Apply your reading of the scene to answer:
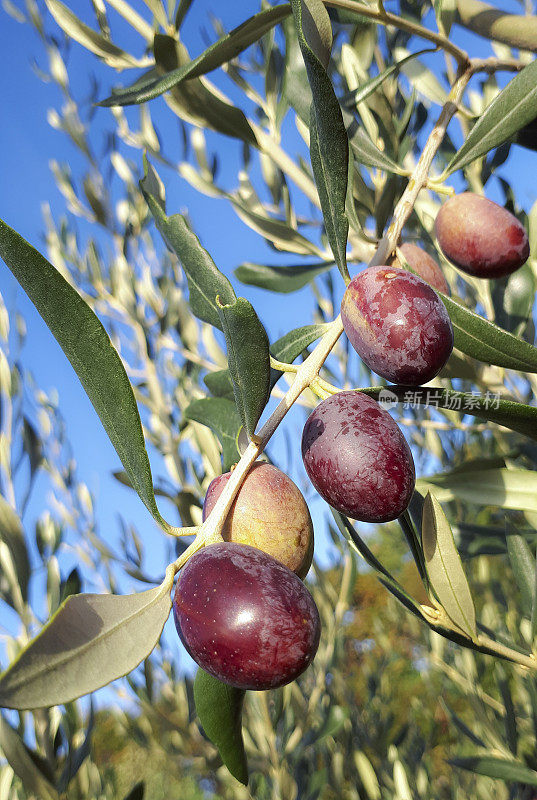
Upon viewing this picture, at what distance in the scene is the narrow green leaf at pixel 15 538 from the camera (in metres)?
1.77

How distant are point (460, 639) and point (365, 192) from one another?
1.03 metres

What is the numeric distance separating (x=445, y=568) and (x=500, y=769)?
1.19 m

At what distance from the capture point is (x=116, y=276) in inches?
116

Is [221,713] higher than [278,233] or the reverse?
the reverse

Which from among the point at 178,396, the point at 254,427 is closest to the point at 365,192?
the point at 254,427

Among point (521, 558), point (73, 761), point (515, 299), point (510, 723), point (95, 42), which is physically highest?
point (95, 42)

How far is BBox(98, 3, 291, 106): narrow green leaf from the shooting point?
1.02 meters

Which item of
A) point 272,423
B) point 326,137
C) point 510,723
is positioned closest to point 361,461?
point 272,423

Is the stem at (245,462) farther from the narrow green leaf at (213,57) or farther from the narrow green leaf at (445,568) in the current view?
the narrow green leaf at (213,57)

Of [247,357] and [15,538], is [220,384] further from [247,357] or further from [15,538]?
[15,538]

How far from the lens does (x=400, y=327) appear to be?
2.24ft

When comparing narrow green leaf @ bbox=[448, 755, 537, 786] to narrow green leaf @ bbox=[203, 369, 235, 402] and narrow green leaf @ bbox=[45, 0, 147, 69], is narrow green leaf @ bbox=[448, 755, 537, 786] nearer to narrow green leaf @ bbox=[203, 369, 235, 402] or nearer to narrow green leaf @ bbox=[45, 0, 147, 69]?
narrow green leaf @ bbox=[203, 369, 235, 402]

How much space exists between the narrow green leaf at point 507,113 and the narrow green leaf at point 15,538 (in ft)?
4.77

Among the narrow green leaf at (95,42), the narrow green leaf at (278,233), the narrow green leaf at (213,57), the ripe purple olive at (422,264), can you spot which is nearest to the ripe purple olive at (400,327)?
the ripe purple olive at (422,264)
